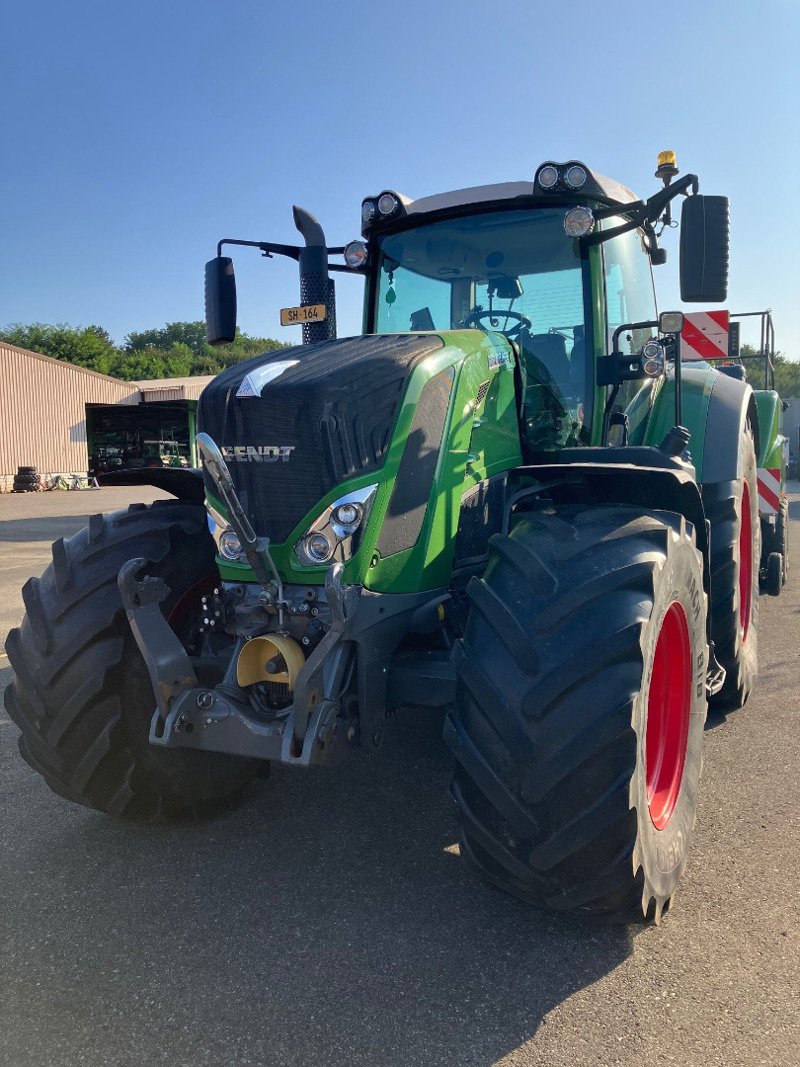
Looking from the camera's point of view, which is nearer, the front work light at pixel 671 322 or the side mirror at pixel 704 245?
the side mirror at pixel 704 245

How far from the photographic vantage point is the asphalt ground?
2076mm

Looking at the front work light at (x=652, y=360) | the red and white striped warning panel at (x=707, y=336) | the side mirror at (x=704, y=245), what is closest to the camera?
the side mirror at (x=704, y=245)

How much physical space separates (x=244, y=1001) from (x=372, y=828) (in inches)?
40.5

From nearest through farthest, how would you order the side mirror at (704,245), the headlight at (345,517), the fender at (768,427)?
the headlight at (345,517) < the side mirror at (704,245) < the fender at (768,427)

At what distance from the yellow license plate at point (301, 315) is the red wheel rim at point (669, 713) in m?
1.92

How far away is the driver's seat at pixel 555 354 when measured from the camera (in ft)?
12.4

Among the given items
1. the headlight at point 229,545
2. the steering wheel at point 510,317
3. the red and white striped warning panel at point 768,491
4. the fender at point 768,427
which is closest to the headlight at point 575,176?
the steering wheel at point 510,317

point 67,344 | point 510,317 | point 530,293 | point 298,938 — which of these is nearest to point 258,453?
point 298,938

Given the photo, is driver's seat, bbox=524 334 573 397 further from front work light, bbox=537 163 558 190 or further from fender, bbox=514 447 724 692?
front work light, bbox=537 163 558 190

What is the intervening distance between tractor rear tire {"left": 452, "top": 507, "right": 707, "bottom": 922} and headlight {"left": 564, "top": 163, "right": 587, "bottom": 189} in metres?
1.64

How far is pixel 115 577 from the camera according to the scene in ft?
10.1

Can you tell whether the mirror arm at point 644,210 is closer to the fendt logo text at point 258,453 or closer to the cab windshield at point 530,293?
the cab windshield at point 530,293

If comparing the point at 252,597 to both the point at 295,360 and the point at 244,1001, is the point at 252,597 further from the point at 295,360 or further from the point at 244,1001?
the point at 244,1001

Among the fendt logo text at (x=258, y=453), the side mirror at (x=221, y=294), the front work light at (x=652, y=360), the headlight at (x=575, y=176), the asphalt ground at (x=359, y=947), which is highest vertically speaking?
the headlight at (x=575, y=176)
